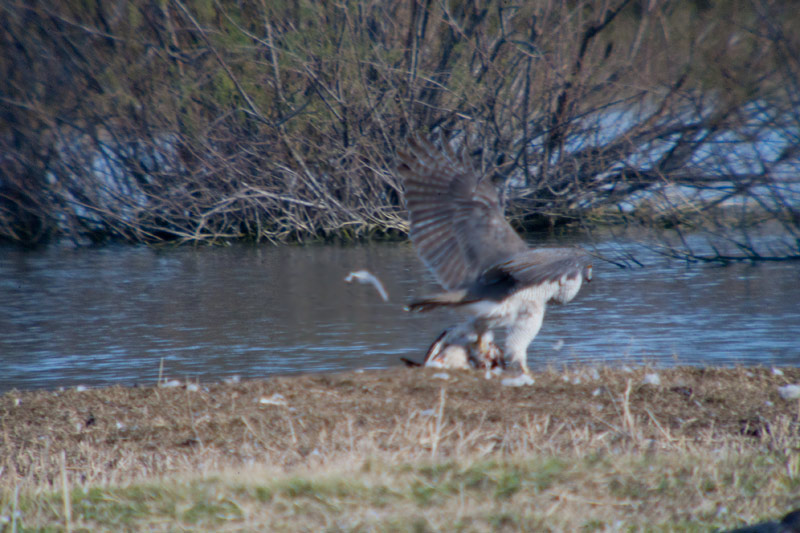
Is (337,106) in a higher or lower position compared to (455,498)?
higher

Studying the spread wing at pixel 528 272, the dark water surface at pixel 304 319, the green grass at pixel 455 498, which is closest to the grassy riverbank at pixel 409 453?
the green grass at pixel 455 498

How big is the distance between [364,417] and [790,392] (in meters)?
2.17

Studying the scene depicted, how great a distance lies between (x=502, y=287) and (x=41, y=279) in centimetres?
759

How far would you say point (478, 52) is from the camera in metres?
11.9

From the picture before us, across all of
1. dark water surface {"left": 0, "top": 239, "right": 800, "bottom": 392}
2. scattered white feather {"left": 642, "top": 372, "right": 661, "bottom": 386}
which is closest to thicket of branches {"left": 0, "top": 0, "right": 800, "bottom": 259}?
dark water surface {"left": 0, "top": 239, "right": 800, "bottom": 392}

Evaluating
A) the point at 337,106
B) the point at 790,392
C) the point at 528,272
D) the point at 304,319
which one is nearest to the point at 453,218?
the point at 528,272

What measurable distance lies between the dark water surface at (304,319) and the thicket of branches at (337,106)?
126cm

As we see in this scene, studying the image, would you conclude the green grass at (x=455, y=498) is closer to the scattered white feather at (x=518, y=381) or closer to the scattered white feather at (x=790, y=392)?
the scattered white feather at (x=790, y=392)

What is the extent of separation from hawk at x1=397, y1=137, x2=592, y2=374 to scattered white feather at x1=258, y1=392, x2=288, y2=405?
Answer: 0.93m

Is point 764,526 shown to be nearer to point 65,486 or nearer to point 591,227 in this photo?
point 65,486

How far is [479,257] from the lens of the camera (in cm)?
532

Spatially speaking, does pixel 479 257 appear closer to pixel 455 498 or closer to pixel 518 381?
pixel 518 381

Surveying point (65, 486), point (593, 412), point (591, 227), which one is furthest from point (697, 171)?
point (65, 486)

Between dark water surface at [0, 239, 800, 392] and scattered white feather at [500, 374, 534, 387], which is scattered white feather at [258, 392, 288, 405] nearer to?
dark water surface at [0, 239, 800, 392]
